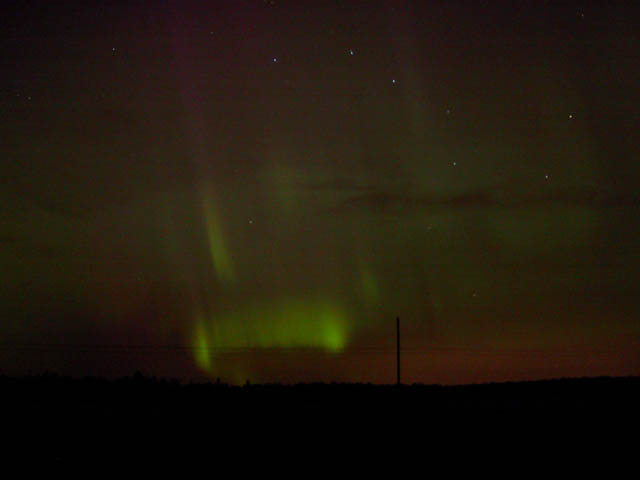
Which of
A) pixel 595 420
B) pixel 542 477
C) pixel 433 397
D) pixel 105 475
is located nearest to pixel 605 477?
pixel 542 477

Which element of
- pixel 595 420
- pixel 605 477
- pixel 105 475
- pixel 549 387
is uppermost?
pixel 105 475

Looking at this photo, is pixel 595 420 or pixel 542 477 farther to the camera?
pixel 595 420

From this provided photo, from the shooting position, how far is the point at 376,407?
18.5 metres

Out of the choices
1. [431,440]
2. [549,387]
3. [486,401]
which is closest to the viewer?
[431,440]

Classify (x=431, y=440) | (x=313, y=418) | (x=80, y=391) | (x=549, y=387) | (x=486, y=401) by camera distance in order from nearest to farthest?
(x=431, y=440), (x=313, y=418), (x=80, y=391), (x=486, y=401), (x=549, y=387)

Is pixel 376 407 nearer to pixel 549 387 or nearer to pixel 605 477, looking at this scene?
pixel 605 477

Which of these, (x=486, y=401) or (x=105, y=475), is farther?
(x=486, y=401)

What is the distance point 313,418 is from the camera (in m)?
16.5

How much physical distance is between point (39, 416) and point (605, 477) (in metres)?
11.7

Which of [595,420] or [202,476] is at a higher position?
[202,476]

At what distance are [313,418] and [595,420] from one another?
682cm

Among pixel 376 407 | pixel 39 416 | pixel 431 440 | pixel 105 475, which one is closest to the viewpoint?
pixel 105 475

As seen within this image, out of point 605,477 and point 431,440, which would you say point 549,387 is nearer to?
point 431,440

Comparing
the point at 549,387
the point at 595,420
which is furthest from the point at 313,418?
the point at 549,387
